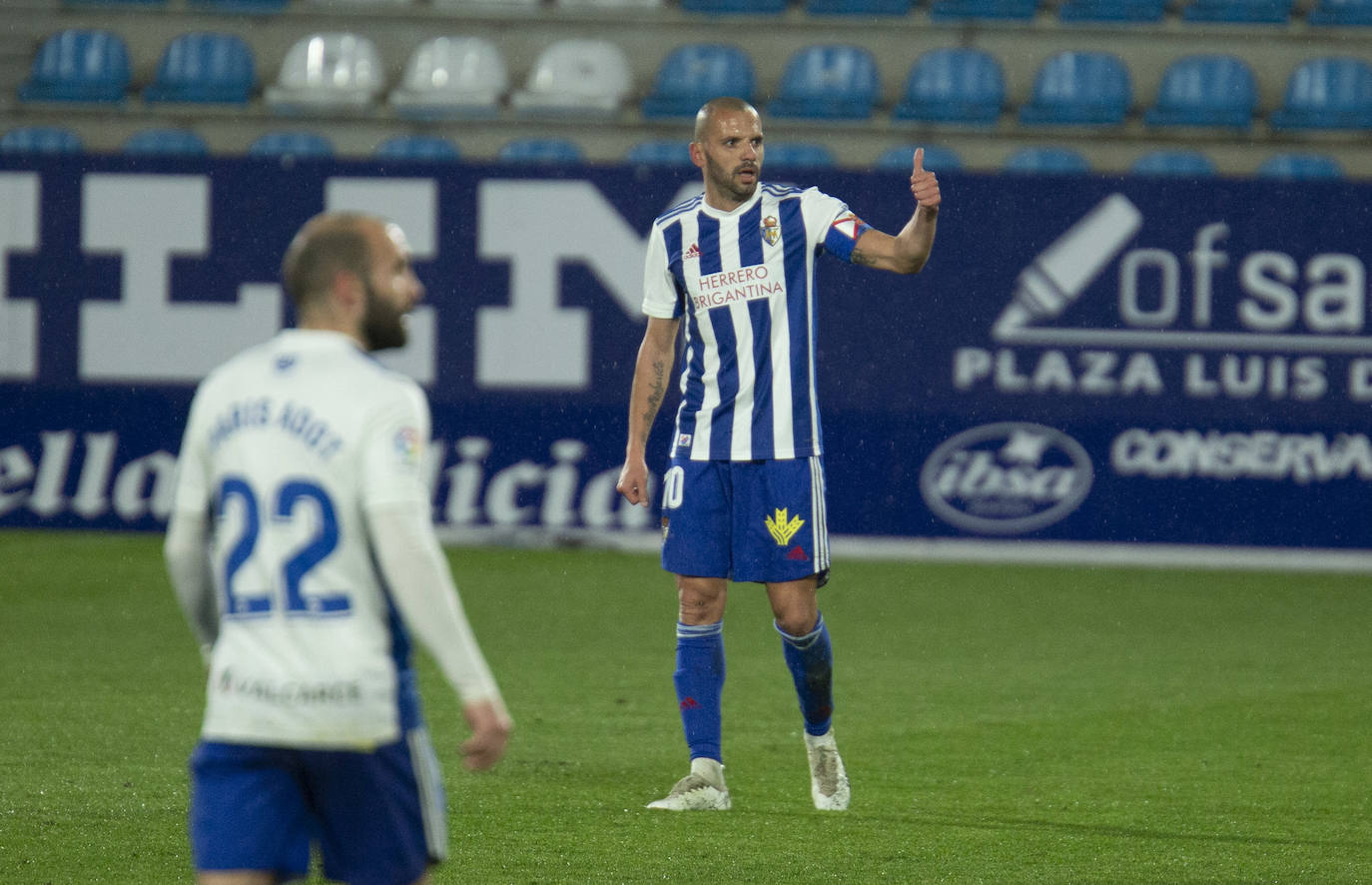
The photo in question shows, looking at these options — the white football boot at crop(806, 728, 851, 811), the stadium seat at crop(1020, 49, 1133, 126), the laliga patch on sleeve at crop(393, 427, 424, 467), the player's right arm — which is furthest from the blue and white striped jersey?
the stadium seat at crop(1020, 49, 1133, 126)

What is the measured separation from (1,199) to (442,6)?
12.8 feet

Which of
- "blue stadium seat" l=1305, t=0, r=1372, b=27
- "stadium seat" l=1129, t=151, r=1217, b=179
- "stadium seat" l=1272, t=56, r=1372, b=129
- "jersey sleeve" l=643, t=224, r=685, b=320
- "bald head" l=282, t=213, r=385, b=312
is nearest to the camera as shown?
"bald head" l=282, t=213, r=385, b=312

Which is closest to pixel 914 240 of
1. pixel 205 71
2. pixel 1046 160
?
pixel 1046 160

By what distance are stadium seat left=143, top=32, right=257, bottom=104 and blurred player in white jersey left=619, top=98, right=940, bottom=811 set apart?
28.5 ft

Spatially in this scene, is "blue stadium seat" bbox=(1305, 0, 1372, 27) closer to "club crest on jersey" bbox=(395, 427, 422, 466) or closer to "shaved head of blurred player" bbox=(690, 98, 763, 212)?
"shaved head of blurred player" bbox=(690, 98, 763, 212)

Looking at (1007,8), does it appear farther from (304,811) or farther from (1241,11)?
(304,811)

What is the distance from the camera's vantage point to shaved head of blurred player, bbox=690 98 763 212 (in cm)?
500

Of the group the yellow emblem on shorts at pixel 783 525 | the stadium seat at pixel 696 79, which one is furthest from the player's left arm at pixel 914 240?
the stadium seat at pixel 696 79

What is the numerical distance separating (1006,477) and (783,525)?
223 inches

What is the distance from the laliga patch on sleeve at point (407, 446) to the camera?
2592mm

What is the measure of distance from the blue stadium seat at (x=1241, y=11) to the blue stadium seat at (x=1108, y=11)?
10.3 inches

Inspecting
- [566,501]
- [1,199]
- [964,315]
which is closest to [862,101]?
[964,315]

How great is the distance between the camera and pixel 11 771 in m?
5.36

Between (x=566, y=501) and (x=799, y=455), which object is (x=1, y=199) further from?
(x=799, y=455)
